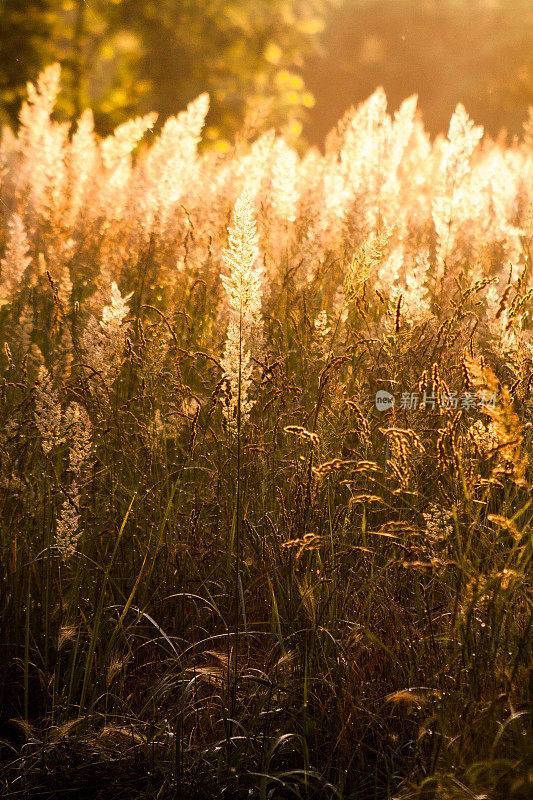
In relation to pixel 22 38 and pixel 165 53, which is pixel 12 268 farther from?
pixel 165 53

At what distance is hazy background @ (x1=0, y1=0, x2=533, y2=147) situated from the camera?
434 inches

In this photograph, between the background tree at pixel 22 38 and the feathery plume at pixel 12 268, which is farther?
the background tree at pixel 22 38

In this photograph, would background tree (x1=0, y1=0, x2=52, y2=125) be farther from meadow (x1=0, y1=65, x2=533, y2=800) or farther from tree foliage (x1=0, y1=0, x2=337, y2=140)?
meadow (x1=0, y1=65, x2=533, y2=800)

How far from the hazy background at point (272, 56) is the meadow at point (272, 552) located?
8114 mm

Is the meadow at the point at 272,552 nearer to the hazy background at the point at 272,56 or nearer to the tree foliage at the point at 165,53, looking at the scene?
the hazy background at the point at 272,56

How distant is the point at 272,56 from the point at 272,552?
43.9 ft

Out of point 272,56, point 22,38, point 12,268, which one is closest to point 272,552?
point 12,268

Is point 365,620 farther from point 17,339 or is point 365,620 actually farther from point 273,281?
point 273,281

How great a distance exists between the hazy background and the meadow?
8.11 meters

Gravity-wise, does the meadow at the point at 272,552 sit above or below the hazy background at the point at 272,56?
below

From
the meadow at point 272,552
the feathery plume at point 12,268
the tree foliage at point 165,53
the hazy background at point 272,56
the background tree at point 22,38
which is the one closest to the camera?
the meadow at point 272,552

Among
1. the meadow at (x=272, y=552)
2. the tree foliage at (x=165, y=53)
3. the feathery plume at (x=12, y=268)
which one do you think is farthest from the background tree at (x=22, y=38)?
the meadow at (x=272, y=552)

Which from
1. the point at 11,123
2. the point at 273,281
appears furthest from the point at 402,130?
the point at 11,123

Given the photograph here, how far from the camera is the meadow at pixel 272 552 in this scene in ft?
4.22
